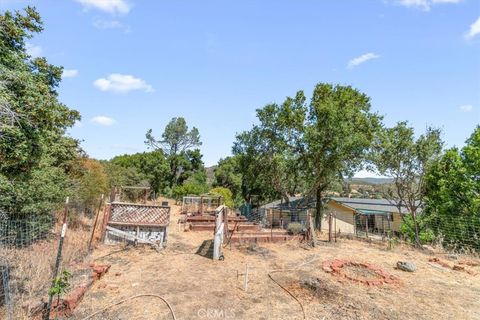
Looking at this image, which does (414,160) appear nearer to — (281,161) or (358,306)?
(281,161)

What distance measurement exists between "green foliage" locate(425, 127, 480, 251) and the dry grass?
17565 millimetres

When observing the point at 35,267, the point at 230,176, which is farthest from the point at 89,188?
the point at 230,176

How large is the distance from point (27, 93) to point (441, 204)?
21.7 m

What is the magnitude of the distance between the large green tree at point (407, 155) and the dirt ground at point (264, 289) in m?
5.71

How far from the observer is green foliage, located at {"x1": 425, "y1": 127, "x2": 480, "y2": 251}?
51.7ft

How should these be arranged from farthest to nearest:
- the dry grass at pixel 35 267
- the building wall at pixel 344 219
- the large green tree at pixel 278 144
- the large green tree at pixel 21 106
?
1. the building wall at pixel 344 219
2. the large green tree at pixel 278 144
3. the dry grass at pixel 35 267
4. the large green tree at pixel 21 106

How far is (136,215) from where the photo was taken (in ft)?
33.8

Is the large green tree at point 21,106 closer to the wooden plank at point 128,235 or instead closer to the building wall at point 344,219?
the wooden plank at point 128,235

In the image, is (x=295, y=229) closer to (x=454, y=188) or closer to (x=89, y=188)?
(x=89, y=188)

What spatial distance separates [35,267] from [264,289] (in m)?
5.32

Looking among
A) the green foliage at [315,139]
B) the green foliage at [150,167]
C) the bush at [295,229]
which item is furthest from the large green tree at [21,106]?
the green foliage at [150,167]

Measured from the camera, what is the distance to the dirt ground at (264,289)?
16.6 ft

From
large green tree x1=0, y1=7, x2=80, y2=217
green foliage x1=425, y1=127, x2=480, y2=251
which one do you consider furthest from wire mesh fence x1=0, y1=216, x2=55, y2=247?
green foliage x1=425, y1=127, x2=480, y2=251

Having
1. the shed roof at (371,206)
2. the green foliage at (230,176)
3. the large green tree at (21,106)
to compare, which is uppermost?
the green foliage at (230,176)
